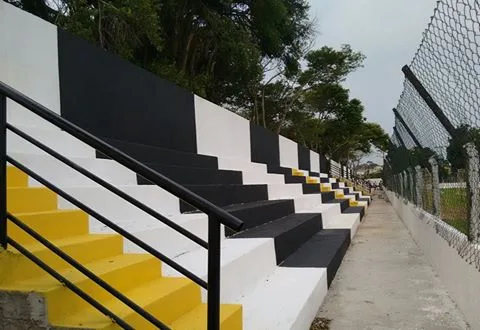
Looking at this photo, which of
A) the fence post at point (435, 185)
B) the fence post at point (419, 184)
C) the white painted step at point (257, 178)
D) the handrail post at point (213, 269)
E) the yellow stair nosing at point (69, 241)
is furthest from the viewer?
the white painted step at point (257, 178)

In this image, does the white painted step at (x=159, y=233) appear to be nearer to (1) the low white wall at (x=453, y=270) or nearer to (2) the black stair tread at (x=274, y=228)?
(2) the black stair tread at (x=274, y=228)

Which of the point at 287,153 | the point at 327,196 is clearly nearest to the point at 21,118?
the point at 327,196

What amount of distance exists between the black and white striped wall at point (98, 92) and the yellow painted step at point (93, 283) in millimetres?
1555

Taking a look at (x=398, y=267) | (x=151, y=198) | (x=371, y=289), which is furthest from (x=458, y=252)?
(x=151, y=198)

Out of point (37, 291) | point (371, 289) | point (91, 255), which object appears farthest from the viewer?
point (371, 289)

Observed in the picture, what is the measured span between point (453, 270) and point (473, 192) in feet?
2.94

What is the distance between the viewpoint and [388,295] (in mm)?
4355

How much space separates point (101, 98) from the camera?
187 inches

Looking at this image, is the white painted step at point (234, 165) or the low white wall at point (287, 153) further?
the low white wall at point (287, 153)

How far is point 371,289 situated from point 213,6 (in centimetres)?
1119

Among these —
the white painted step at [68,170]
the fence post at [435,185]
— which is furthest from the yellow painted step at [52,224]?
the fence post at [435,185]

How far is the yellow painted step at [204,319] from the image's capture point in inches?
96.1

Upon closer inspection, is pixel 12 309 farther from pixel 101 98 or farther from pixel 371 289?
pixel 371 289

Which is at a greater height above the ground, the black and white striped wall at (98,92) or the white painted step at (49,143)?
the black and white striped wall at (98,92)
